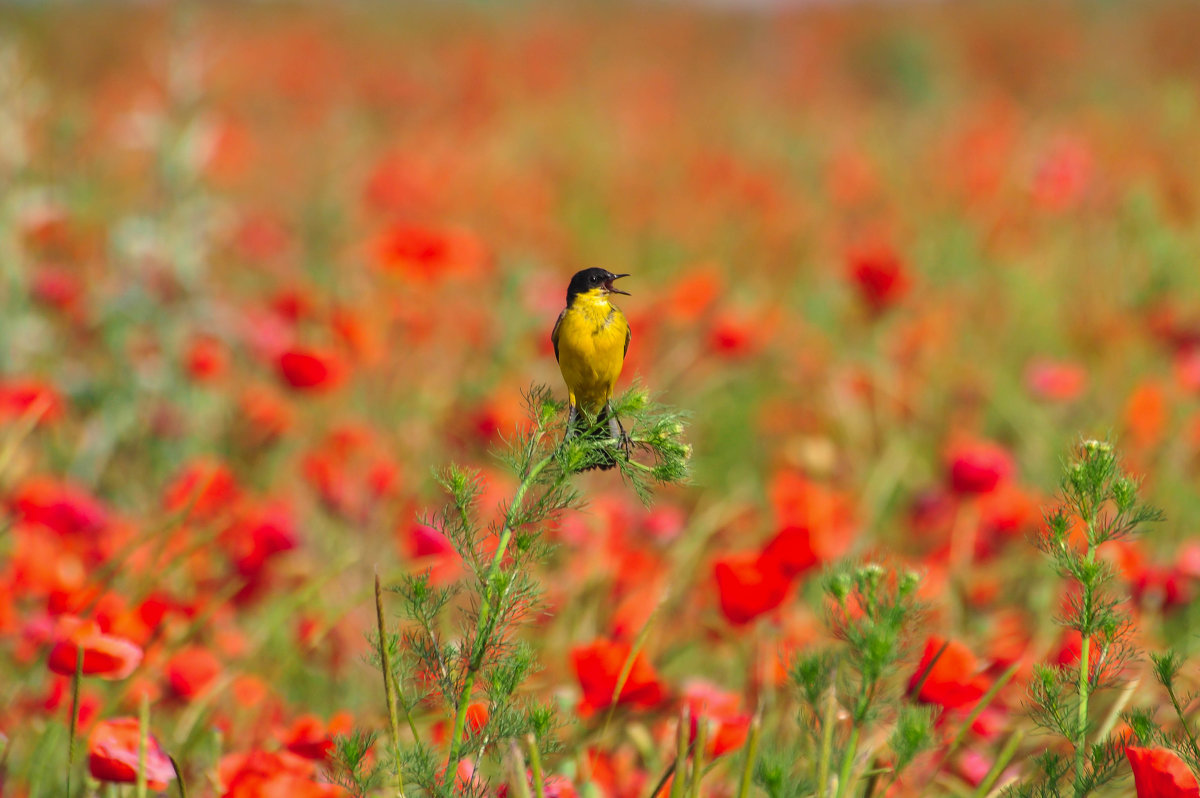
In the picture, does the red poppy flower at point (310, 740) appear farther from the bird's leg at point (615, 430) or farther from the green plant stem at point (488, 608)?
the bird's leg at point (615, 430)

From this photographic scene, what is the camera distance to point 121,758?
35.0 inches

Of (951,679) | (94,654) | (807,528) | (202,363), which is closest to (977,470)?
(807,528)

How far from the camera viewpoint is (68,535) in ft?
5.50

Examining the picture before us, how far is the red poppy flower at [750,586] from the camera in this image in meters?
1.29

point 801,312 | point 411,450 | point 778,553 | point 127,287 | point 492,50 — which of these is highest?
point 492,50

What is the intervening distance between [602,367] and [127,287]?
210 centimetres

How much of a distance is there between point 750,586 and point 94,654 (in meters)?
0.74

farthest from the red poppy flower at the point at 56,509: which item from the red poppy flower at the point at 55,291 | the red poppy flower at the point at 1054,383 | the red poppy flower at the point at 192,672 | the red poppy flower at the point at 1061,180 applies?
the red poppy flower at the point at 1061,180

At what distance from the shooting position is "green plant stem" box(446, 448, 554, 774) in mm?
734

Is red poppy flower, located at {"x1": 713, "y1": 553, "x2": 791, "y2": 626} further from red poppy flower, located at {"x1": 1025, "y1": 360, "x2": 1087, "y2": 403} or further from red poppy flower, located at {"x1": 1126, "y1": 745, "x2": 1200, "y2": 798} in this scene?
red poppy flower, located at {"x1": 1025, "y1": 360, "x2": 1087, "y2": 403}

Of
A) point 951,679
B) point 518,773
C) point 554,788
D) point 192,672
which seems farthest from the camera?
point 192,672

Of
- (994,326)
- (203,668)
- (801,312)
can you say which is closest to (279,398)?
(203,668)

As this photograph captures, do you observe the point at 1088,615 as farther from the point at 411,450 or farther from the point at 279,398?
the point at 279,398

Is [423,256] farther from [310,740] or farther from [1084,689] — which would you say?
[1084,689]
